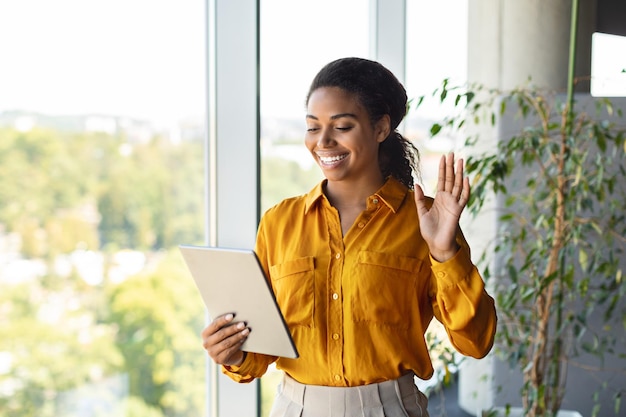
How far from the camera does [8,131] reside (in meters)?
2.03

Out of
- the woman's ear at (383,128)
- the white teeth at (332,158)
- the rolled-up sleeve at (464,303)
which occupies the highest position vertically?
the woman's ear at (383,128)

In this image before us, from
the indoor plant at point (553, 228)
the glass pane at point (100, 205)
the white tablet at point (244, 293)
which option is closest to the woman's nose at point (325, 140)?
the white tablet at point (244, 293)

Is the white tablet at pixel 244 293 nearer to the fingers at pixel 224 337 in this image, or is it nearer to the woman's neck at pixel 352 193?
the fingers at pixel 224 337

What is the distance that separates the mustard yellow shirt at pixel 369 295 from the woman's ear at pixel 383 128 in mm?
105

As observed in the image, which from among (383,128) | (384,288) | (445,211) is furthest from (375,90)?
(384,288)

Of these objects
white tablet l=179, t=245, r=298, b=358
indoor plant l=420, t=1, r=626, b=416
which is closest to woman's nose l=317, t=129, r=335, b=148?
white tablet l=179, t=245, r=298, b=358

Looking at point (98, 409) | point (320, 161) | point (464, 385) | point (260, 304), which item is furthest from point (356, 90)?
point (464, 385)

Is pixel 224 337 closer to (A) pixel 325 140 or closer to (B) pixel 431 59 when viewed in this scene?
(A) pixel 325 140

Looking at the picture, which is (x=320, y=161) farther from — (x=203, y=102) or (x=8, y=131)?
(x=203, y=102)

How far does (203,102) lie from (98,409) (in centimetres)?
104

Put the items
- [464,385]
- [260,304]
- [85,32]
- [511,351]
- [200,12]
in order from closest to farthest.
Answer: [260,304], [85,32], [200,12], [511,351], [464,385]

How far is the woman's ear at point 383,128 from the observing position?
71.8 inches

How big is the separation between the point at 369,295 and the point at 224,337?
319 millimetres

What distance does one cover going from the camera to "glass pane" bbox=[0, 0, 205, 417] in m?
2.07
